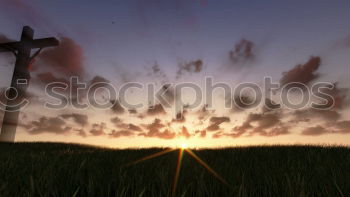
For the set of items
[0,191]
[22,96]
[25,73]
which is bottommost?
[0,191]

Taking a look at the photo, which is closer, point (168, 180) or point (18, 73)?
point (168, 180)

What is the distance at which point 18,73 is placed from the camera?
11.5 m

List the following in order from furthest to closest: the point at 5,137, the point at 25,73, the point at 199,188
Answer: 1. the point at 25,73
2. the point at 5,137
3. the point at 199,188

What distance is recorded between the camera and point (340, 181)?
2455 mm

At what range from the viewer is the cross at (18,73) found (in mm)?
11008

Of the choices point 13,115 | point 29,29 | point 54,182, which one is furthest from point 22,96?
point 54,182

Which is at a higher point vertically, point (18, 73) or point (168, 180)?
point (18, 73)

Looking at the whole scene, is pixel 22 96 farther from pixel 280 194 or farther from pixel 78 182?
pixel 280 194

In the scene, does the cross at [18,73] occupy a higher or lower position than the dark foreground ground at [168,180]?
higher

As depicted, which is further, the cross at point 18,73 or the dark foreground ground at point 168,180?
the cross at point 18,73

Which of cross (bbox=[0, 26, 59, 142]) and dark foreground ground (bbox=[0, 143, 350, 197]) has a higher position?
cross (bbox=[0, 26, 59, 142])

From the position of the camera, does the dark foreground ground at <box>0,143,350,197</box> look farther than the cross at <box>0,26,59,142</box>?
No

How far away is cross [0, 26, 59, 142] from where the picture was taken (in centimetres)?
1101

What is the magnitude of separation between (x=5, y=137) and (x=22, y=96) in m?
1.72
